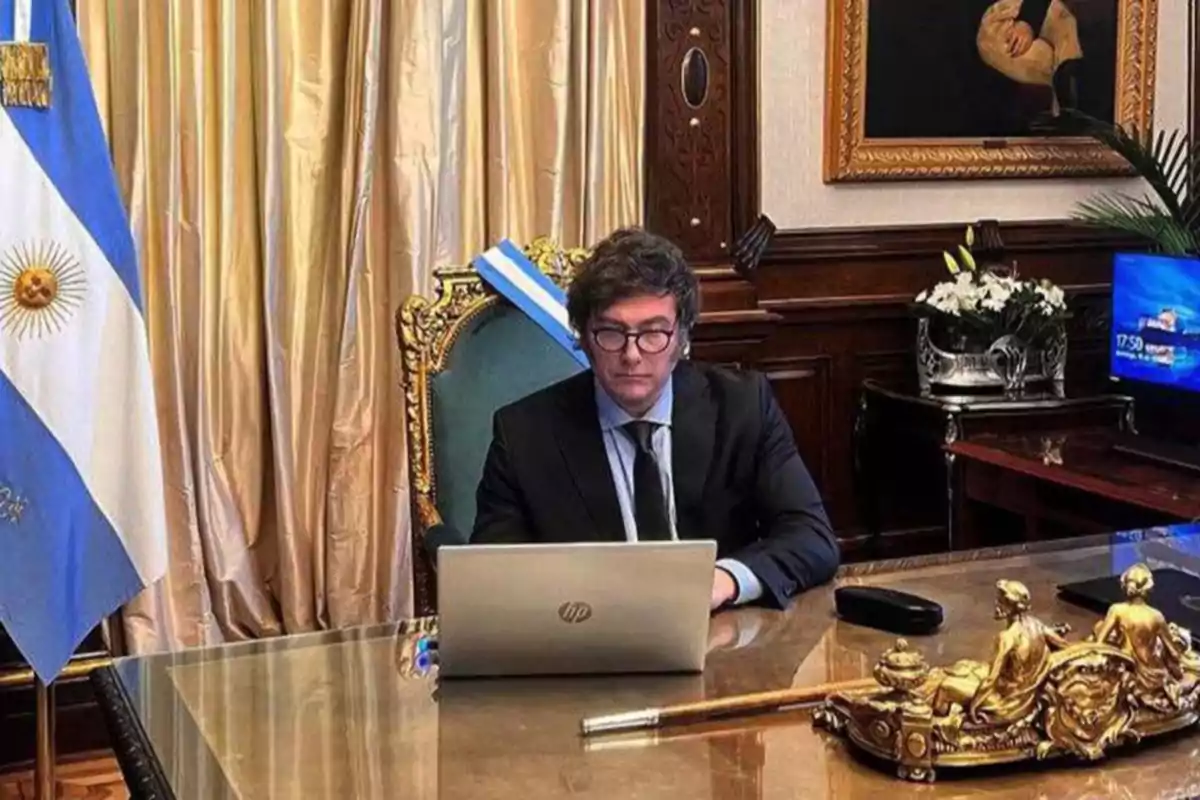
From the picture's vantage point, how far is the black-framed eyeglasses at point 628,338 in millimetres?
2350

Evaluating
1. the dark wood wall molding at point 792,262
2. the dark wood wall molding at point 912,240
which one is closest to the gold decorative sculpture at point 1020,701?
the dark wood wall molding at point 792,262

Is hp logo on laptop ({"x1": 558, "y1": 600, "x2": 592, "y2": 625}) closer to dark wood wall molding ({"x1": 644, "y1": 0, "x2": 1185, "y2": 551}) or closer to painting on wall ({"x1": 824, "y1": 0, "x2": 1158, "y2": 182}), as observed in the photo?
dark wood wall molding ({"x1": 644, "y1": 0, "x2": 1185, "y2": 551})

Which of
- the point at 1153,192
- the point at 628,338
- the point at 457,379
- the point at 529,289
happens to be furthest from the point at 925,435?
the point at 628,338

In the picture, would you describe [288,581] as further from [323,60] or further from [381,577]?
[323,60]

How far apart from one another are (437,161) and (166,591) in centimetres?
114

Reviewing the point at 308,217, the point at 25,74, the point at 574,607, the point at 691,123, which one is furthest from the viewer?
the point at 691,123

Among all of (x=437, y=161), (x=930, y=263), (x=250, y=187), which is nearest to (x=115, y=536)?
(x=250, y=187)

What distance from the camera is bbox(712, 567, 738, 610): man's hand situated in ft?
6.89

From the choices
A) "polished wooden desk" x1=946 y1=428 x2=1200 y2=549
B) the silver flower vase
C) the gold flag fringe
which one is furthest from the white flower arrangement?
the gold flag fringe

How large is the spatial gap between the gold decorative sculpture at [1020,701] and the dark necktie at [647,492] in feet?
2.65

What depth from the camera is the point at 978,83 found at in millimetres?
4410

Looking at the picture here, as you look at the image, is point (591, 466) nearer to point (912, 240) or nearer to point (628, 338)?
point (628, 338)

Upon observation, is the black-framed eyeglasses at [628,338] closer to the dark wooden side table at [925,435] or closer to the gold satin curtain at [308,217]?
the gold satin curtain at [308,217]

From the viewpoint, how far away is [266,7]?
353cm
